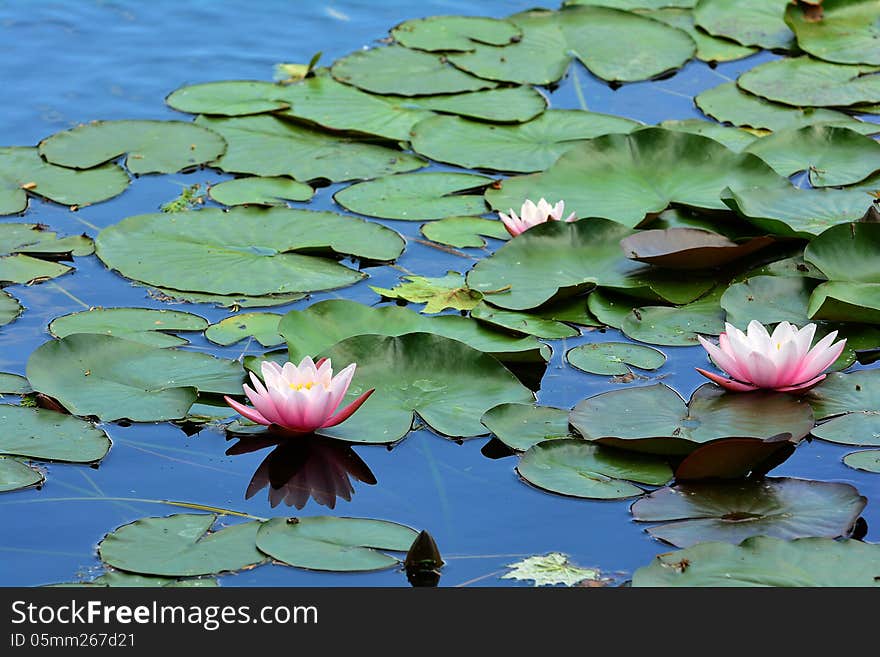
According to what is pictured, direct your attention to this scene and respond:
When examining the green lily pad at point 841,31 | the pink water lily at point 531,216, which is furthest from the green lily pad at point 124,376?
the green lily pad at point 841,31

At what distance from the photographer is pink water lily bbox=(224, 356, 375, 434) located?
9.87 feet

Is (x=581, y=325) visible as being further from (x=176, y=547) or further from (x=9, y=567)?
(x=9, y=567)

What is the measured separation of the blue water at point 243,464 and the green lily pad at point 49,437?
35mm

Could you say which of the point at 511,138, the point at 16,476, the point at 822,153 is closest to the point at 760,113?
the point at 822,153

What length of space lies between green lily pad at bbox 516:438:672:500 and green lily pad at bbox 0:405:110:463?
1.11 meters

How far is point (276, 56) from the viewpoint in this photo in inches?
247

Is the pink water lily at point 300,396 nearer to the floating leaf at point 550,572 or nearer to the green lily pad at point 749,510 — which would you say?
the floating leaf at point 550,572

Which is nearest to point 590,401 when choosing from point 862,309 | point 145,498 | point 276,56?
point 862,309

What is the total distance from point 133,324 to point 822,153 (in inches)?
110

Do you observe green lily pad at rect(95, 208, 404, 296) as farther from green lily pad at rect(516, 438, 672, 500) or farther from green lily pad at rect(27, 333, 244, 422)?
green lily pad at rect(516, 438, 672, 500)

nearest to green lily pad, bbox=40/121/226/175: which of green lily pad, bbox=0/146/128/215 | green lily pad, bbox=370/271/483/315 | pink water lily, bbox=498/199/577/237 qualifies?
green lily pad, bbox=0/146/128/215

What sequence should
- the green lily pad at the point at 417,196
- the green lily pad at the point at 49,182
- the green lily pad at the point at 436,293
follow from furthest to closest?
the green lily pad at the point at 49,182 < the green lily pad at the point at 417,196 < the green lily pad at the point at 436,293

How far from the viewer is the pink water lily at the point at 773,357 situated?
10.3 feet

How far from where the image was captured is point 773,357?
314cm
